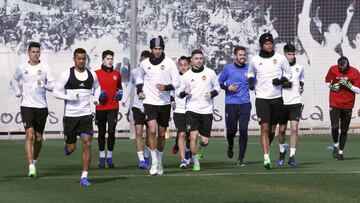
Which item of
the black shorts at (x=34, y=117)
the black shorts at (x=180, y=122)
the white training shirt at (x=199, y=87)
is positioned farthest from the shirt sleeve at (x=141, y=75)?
the black shorts at (x=180, y=122)

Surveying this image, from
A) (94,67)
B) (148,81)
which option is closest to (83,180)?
(148,81)

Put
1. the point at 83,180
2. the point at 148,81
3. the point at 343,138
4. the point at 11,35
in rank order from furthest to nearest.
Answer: the point at 11,35, the point at 343,138, the point at 148,81, the point at 83,180

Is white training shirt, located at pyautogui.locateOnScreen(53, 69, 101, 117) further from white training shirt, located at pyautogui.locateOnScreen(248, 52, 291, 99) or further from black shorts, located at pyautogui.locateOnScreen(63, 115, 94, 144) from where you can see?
white training shirt, located at pyautogui.locateOnScreen(248, 52, 291, 99)

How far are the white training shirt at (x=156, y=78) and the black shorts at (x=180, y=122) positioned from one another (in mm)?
2079

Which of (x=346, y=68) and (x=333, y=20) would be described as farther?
(x=333, y=20)

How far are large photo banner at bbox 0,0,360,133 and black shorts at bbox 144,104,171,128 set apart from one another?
1702cm

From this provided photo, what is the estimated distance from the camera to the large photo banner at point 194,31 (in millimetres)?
35594

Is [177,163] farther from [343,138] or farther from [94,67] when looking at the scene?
[94,67]

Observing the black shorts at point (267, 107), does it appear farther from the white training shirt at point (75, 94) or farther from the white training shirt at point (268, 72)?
the white training shirt at point (75, 94)

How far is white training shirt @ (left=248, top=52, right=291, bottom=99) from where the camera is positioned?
19828 millimetres

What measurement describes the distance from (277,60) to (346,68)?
4445 mm

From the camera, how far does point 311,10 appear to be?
36375mm

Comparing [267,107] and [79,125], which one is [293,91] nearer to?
[267,107]

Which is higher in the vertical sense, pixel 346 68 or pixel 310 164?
pixel 346 68
